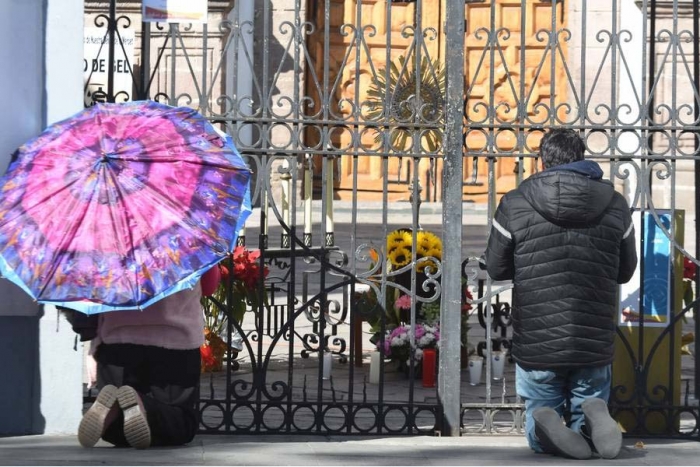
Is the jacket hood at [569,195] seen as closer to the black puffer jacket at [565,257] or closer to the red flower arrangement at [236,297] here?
the black puffer jacket at [565,257]

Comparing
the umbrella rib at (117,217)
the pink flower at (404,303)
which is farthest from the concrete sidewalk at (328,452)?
the pink flower at (404,303)

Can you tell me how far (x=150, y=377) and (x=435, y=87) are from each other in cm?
225

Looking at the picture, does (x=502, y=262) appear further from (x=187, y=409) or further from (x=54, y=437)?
(x=54, y=437)

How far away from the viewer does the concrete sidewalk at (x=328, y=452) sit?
21.4 feet

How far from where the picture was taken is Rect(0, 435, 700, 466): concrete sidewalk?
6.51 m

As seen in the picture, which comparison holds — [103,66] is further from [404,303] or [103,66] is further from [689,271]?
[689,271]

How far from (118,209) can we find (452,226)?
1.98 meters

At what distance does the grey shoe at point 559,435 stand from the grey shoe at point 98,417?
1.98 meters

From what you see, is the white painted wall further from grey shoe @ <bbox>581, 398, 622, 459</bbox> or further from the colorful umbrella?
grey shoe @ <bbox>581, 398, 622, 459</bbox>

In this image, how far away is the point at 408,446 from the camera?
720 cm

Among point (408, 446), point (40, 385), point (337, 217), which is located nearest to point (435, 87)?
point (408, 446)

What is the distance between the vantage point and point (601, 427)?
6676 millimetres

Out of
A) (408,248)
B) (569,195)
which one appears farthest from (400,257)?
(569,195)

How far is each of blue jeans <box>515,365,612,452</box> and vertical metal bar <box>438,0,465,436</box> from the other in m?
0.65
